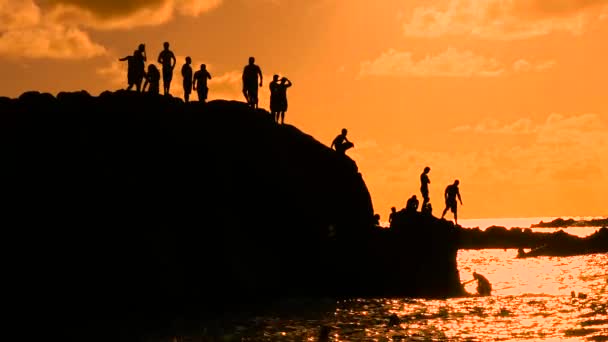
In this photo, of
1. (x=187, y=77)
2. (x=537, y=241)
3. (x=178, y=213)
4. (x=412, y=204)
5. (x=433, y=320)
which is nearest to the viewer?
(x=433, y=320)

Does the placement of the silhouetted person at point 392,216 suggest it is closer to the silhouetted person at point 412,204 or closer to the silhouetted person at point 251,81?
the silhouetted person at point 412,204

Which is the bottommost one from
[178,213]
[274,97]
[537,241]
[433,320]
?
[433,320]

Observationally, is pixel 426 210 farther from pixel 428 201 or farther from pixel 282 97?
pixel 282 97

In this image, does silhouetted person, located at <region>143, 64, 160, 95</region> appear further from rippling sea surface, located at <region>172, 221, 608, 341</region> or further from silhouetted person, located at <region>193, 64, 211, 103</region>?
rippling sea surface, located at <region>172, 221, 608, 341</region>

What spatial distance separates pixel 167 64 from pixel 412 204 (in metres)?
14.1

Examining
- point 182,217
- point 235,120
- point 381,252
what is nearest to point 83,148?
point 182,217

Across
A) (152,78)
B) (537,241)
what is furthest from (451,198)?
(537,241)

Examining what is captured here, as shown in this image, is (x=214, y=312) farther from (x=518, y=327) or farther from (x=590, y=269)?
(x=590, y=269)

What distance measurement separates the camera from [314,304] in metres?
34.5

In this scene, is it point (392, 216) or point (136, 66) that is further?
point (392, 216)

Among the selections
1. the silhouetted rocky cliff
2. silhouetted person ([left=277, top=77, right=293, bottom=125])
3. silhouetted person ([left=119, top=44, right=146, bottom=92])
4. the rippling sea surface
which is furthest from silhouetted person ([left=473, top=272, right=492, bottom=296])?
silhouetted person ([left=119, top=44, right=146, bottom=92])

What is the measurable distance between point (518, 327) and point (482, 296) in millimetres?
13360

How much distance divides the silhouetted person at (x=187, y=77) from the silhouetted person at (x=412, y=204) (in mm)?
12200

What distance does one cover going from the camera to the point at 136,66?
37.2 meters
